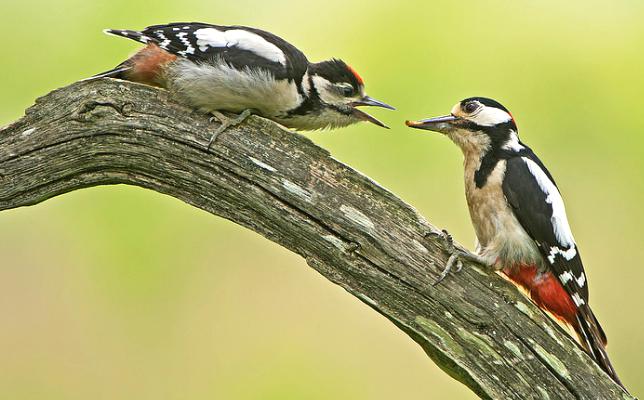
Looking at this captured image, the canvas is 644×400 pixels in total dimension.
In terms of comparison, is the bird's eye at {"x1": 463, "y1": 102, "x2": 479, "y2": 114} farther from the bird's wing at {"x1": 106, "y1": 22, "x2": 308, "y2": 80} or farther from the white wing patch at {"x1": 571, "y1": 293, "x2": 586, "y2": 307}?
the white wing patch at {"x1": 571, "y1": 293, "x2": 586, "y2": 307}

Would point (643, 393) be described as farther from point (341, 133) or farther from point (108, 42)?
point (108, 42)

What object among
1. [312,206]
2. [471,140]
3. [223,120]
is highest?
[471,140]

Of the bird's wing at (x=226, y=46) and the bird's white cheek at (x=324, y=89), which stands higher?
the bird's white cheek at (x=324, y=89)

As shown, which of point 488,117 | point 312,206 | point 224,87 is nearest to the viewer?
point 312,206

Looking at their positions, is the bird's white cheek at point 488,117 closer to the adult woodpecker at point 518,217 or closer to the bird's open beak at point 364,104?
the adult woodpecker at point 518,217

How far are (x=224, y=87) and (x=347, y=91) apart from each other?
0.53m

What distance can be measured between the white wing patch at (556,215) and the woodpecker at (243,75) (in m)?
0.64

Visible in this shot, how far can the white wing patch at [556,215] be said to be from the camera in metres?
3.20

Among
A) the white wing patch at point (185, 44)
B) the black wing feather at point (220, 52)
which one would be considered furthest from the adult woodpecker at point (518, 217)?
the white wing patch at point (185, 44)

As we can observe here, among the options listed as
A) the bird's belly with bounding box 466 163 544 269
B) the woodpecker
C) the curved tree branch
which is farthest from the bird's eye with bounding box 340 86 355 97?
the bird's belly with bounding box 466 163 544 269

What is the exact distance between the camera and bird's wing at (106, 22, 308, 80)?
10.1ft

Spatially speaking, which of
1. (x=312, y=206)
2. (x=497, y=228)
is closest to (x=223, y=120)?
(x=312, y=206)

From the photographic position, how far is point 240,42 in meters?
3.14

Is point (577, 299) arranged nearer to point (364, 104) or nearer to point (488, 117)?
point (488, 117)
